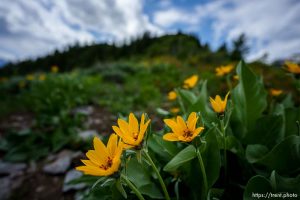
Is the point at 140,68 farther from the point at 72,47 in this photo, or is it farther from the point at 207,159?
the point at 72,47

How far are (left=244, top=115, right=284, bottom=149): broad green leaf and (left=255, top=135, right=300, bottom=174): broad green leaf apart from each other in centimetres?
20

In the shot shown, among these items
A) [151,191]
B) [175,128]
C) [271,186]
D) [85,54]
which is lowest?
[151,191]

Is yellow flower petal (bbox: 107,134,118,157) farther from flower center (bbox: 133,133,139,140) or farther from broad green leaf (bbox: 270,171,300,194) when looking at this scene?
broad green leaf (bbox: 270,171,300,194)

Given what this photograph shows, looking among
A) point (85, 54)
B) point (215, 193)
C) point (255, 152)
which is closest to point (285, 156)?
point (255, 152)

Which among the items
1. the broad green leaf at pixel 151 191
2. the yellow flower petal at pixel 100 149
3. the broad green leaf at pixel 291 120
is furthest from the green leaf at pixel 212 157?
the broad green leaf at pixel 291 120

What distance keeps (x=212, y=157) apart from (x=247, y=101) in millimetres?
561

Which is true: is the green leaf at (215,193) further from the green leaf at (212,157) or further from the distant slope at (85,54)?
the distant slope at (85,54)

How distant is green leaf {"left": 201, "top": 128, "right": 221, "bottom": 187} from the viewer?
849 millimetres

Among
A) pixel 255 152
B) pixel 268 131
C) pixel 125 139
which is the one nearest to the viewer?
pixel 125 139

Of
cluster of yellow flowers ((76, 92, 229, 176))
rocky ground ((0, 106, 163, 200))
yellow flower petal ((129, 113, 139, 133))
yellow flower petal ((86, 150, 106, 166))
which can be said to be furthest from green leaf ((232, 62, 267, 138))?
rocky ground ((0, 106, 163, 200))

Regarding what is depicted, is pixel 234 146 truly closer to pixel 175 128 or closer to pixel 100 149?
pixel 175 128

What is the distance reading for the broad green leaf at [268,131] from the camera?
105 cm

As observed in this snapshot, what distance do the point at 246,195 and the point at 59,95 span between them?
3104mm

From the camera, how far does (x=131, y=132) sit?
71 cm
